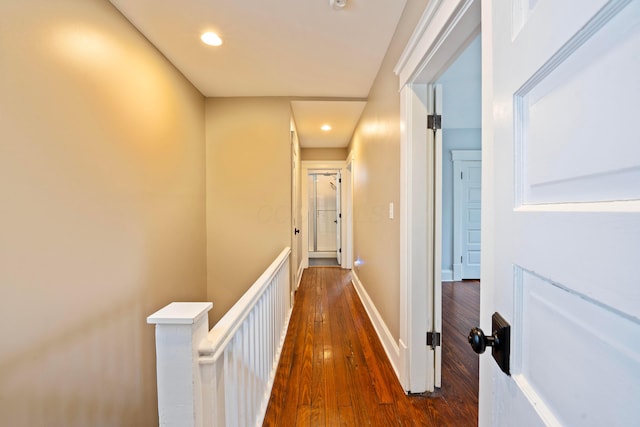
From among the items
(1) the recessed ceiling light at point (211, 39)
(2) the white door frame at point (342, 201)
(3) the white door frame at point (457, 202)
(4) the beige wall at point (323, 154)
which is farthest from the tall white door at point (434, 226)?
(4) the beige wall at point (323, 154)

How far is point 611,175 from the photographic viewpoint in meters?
0.31

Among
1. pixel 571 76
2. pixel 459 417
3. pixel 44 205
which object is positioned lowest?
pixel 459 417

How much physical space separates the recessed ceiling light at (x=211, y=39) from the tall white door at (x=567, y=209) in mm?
1907

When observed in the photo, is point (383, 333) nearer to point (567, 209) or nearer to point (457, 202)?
point (567, 209)

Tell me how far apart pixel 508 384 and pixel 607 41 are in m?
0.62

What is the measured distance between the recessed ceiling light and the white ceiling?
1.6 inches

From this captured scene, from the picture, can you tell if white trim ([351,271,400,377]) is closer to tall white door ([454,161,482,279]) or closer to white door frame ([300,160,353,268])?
white door frame ([300,160,353,268])

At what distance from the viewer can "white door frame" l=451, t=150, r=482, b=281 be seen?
159 inches

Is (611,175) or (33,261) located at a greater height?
(611,175)

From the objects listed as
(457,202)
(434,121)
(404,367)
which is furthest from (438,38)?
(457,202)

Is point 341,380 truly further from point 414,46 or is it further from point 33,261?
point 414,46

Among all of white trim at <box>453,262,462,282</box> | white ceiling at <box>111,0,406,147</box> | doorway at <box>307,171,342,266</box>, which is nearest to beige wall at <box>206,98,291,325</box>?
white ceiling at <box>111,0,406,147</box>

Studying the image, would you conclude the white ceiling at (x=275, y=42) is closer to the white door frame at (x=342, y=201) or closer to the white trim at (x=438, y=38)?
the white trim at (x=438, y=38)

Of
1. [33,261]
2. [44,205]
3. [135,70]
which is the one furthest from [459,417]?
[135,70]
